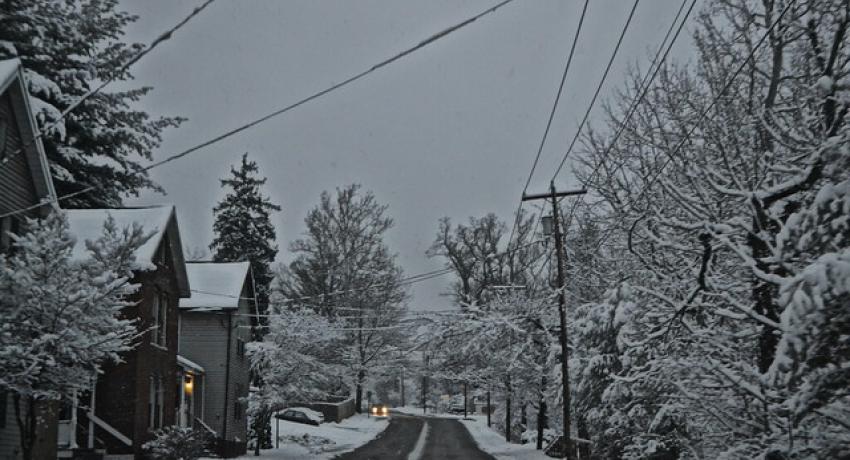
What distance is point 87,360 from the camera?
14195mm

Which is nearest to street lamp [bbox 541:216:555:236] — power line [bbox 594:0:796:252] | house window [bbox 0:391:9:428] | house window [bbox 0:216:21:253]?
power line [bbox 594:0:796:252]

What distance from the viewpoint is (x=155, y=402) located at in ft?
84.3

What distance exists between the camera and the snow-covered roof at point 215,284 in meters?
32.9

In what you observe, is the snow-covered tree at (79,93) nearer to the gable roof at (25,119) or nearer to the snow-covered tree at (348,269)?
the gable roof at (25,119)

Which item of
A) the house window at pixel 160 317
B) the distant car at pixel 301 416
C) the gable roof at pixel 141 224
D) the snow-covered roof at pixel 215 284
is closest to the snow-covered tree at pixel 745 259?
the gable roof at pixel 141 224

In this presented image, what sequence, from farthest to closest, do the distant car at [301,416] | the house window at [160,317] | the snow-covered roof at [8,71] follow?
the distant car at [301,416] → the house window at [160,317] → the snow-covered roof at [8,71]

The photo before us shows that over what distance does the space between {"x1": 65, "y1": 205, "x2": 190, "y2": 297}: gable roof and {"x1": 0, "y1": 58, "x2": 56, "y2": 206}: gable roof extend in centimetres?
374

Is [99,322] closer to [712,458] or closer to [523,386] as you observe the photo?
[712,458]

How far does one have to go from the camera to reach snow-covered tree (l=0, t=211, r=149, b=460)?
1305cm

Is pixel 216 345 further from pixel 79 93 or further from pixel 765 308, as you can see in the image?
pixel 765 308

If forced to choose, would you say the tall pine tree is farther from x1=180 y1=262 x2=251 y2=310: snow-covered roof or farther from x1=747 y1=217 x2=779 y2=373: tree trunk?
x1=747 y1=217 x2=779 y2=373: tree trunk

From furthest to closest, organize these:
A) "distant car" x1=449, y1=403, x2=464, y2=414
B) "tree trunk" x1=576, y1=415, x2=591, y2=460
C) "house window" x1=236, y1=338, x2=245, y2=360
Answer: "distant car" x1=449, y1=403, x2=464, y2=414 → "house window" x1=236, y1=338, x2=245, y2=360 → "tree trunk" x1=576, y1=415, x2=591, y2=460

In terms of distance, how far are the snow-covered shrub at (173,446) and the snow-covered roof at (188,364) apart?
507 cm

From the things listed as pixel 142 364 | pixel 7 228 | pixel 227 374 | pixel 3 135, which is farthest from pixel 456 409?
pixel 3 135
